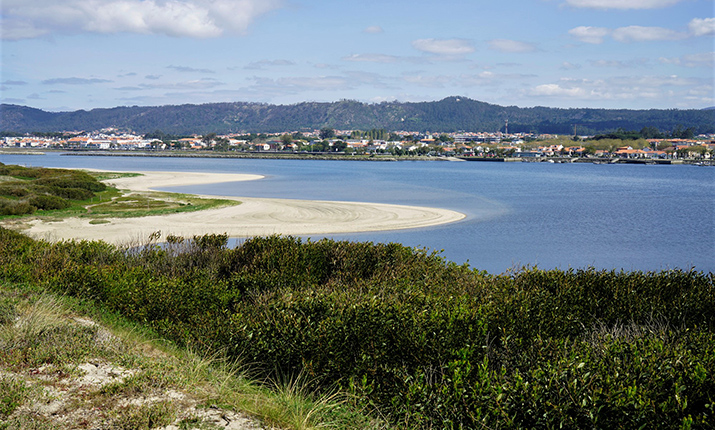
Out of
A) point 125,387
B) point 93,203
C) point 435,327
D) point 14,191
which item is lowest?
point 93,203

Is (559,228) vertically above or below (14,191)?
below

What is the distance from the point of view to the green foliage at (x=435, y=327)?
4703 mm

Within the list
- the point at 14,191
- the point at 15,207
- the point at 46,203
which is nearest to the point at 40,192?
the point at 14,191

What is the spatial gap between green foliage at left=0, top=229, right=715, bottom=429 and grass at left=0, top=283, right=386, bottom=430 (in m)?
0.42

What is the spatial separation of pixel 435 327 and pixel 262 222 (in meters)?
24.0

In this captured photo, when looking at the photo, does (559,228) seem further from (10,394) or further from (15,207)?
(10,394)

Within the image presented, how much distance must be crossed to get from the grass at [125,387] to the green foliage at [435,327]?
42 centimetres

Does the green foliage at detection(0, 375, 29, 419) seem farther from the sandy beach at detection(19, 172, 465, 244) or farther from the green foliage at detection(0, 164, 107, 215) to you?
the green foliage at detection(0, 164, 107, 215)

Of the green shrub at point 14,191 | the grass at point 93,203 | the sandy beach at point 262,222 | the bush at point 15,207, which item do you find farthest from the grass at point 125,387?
the green shrub at point 14,191

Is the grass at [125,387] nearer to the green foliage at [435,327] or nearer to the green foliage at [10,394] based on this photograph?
the green foliage at [10,394]

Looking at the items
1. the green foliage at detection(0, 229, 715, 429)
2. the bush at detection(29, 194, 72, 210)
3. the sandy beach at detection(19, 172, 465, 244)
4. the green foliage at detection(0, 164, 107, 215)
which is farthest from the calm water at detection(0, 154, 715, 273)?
the bush at detection(29, 194, 72, 210)

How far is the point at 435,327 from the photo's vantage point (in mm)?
6156

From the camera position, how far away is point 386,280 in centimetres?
883

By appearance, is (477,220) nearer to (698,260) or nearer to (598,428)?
(698,260)
